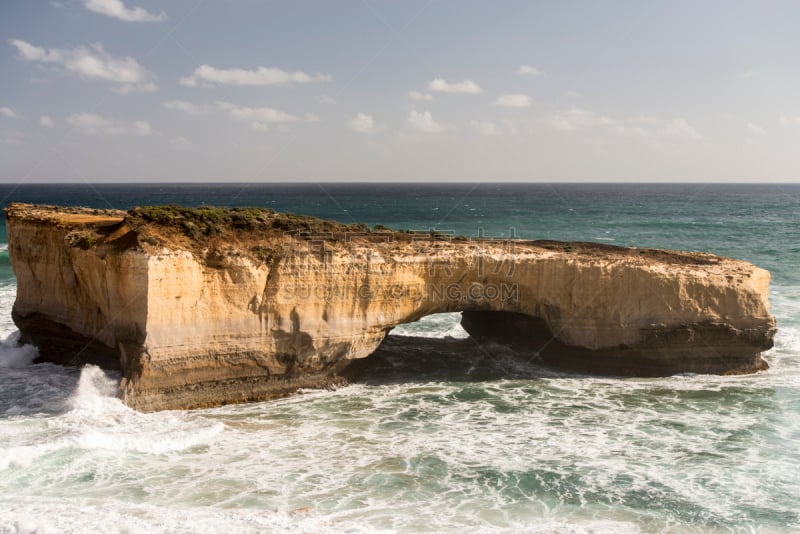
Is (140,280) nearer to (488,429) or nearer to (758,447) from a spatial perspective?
(488,429)

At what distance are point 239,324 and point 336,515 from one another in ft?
21.3

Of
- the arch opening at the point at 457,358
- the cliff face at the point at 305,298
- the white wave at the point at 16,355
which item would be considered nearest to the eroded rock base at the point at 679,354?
the cliff face at the point at 305,298

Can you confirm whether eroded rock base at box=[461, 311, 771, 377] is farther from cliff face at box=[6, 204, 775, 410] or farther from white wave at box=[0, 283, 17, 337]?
→ white wave at box=[0, 283, 17, 337]

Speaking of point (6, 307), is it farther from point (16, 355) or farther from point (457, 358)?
point (457, 358)

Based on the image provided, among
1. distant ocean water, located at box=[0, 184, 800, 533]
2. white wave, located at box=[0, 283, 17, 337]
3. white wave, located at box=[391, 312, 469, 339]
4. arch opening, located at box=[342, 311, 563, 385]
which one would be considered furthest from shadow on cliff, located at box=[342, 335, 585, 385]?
white wave, located at box=[0, 283, 17, 337]

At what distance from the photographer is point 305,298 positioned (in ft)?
54.2

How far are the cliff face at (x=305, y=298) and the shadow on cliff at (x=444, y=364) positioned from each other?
78 centimetres

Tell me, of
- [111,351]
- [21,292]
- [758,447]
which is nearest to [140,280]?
[111,351]

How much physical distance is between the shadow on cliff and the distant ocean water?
0.11 metres

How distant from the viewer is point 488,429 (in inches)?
574

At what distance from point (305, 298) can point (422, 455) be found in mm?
5353

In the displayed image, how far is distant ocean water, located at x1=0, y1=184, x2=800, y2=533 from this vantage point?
10703 millimetres

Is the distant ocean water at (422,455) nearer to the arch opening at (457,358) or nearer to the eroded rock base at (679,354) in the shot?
the arch opening at (457,358)

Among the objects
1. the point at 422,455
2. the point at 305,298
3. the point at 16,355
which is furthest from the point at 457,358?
the point at 16,355
